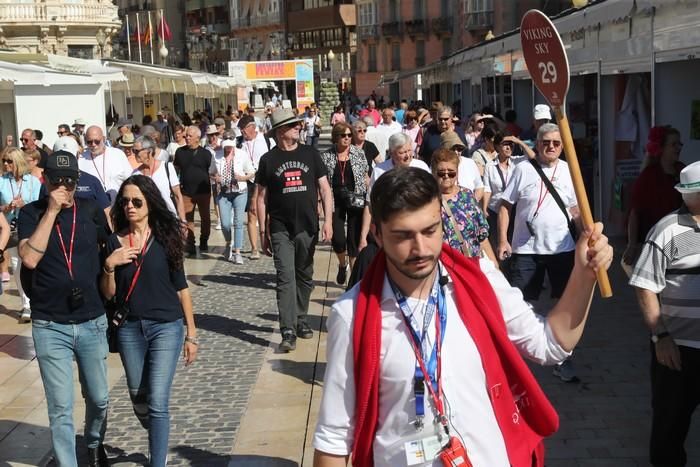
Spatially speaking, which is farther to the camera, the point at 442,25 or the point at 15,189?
the point at 442,25

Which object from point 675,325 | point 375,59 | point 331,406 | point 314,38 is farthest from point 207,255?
point 314,38

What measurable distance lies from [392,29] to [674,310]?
73118 mm

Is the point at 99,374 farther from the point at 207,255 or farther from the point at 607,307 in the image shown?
the point at 207,255

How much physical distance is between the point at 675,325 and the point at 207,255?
9173 mm

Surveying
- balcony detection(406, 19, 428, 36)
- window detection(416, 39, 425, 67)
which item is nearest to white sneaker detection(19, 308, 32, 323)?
balcony detection(406, 19, 428, 36)

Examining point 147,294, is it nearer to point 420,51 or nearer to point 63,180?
point 63,180

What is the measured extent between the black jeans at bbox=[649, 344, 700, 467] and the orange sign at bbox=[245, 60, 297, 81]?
47206 mm

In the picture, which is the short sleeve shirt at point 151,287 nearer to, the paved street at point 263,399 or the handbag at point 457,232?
the paved street at point 263,399

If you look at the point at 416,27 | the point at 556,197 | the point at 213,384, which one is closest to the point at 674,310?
the point at 556,197

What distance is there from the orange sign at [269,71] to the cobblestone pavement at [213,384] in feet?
135

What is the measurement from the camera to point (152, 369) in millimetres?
5152

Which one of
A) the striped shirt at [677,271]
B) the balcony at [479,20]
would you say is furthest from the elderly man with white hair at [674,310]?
the balcony at [479,20]

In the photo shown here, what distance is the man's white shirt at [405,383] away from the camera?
9.17ft

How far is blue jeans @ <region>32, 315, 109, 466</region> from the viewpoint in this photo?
5.12 m
